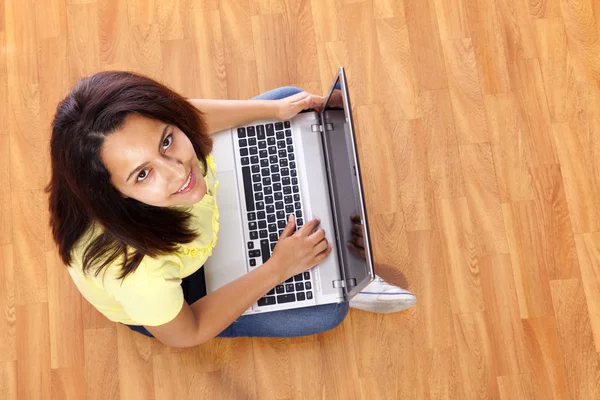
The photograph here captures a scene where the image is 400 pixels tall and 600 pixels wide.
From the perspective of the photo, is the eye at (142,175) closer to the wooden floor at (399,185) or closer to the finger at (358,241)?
the finger at (358,241)

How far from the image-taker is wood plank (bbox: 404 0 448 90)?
1.96 m

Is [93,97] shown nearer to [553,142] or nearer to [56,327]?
[56,327]

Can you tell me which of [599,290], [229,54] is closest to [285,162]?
[229,54]

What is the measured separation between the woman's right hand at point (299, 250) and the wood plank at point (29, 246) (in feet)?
2.68

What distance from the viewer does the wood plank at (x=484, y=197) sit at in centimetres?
188

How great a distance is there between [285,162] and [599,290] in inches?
41.2

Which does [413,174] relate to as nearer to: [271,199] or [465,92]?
[465,92]

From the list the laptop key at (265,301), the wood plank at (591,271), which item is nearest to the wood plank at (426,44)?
the wood plank at (591,271)

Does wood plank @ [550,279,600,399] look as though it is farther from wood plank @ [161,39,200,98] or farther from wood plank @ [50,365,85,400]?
wood plank @ [50,365,85,400]

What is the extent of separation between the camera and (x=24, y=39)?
2.01m

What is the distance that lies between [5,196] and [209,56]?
774 millimetres

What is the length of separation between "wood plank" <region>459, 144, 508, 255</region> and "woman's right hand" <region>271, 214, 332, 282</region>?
59 centimetres

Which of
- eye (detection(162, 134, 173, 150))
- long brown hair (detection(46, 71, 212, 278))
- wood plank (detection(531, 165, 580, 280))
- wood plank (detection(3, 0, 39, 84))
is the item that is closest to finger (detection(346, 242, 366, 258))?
long brown hair (detection(46, 71, 212, 278))

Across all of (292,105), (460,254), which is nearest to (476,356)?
(460,254)
